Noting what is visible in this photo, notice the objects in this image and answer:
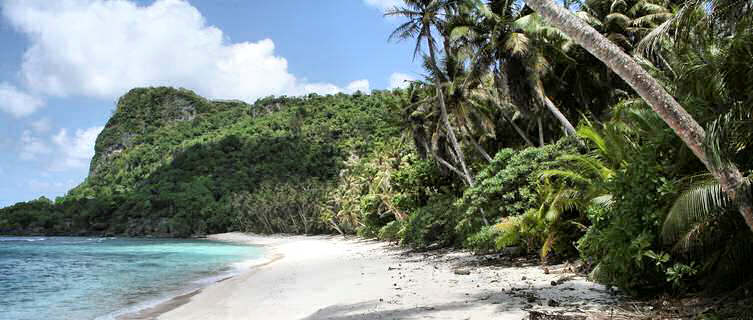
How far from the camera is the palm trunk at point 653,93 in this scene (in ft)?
14.8

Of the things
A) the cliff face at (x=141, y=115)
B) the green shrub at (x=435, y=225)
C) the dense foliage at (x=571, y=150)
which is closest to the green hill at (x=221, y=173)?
the cliff face at (x=141, y=115)

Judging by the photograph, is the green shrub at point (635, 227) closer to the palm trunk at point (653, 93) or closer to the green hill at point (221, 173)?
the palm trunk at point (653, 93)

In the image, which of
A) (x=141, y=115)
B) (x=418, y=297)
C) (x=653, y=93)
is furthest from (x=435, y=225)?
(x=141, y=115)

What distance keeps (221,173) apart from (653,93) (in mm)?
100070

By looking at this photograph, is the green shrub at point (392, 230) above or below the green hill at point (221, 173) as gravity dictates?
below

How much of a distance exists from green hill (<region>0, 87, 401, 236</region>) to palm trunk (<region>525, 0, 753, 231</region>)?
54880mm

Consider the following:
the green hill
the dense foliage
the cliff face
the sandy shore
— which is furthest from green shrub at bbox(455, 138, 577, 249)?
the cliff face

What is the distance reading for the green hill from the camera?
8169cm

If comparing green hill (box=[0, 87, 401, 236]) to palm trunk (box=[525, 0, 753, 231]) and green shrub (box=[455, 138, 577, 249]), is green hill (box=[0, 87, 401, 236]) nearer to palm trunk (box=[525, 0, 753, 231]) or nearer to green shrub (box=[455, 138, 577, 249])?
green shrub (box=[455, 138, 577, 249])

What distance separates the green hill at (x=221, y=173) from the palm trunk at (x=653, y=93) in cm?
5488

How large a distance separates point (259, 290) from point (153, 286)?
6199mm

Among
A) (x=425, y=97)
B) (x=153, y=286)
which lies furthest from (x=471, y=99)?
(x=153, y=286)

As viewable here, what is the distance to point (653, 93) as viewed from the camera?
4.91 metres

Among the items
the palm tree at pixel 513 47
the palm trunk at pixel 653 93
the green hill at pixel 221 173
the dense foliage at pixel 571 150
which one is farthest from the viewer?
the green hill at pixel 221 173
